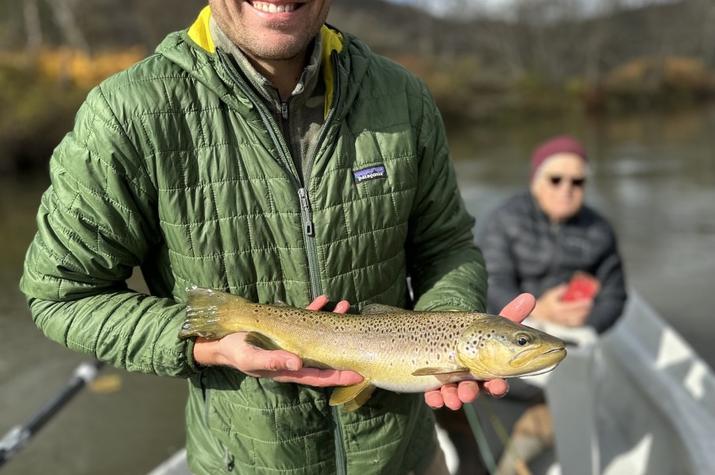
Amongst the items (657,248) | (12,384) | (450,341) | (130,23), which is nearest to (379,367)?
(450,341)

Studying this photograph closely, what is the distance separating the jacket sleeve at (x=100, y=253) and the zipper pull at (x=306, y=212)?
37 cm

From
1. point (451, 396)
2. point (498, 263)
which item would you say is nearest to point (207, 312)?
point (451, 396)

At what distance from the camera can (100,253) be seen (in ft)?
5.33

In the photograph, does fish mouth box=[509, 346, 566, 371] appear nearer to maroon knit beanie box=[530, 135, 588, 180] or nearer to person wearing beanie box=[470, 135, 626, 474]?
person wearing beanie box=[470, 135, 626, 474]

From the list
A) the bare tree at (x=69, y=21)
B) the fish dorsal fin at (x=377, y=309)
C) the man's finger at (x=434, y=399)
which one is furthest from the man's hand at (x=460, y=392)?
the bare tree at (x=69, y=21)

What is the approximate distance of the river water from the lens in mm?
5199

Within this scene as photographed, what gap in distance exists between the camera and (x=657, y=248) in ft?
31.4

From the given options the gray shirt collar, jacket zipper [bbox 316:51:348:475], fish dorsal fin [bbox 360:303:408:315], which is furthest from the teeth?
fish dorsal fin [bbox 360:303:408:315]

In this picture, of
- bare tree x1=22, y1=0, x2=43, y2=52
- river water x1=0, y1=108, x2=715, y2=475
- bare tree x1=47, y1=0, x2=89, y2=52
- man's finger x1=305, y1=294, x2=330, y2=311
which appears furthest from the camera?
bare tree x1=47, y1=0, x2=89, y2=52

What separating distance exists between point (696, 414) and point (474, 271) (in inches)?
94.8

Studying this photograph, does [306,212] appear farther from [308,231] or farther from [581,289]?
[581,289]

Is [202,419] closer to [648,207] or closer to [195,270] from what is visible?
[195,270]

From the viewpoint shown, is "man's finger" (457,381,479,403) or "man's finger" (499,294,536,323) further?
"man's finger" (499,294,536,323)

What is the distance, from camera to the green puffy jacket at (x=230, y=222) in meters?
1.60
